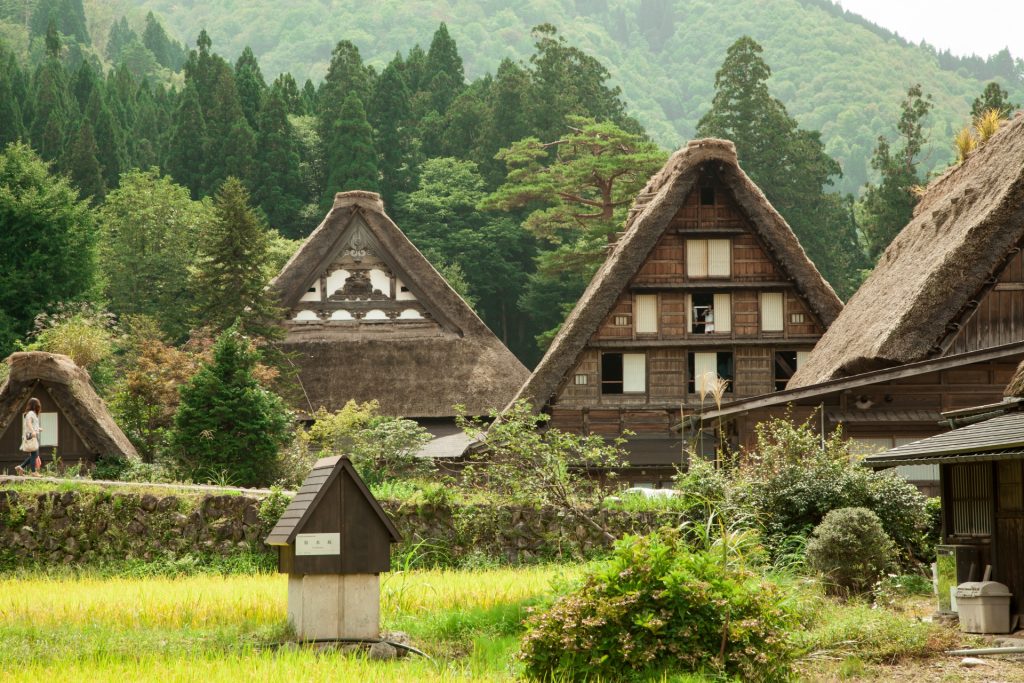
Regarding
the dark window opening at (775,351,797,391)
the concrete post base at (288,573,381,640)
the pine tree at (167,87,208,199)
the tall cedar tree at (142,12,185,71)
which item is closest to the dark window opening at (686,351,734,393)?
the dark window opening at (775,351,797,391)

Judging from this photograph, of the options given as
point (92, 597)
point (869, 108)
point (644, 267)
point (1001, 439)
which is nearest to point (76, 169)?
point (644, 267)

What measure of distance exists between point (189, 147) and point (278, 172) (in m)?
4.10

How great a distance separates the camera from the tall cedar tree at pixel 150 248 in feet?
151

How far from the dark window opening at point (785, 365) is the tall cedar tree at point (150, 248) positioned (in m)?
21.2

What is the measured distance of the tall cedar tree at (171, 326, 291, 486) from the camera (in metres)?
24.5

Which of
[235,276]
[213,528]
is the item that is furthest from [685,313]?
[213,528]

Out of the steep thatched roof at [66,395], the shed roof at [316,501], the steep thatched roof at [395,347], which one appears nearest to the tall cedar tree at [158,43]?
the steep thatched roof at [395,347]

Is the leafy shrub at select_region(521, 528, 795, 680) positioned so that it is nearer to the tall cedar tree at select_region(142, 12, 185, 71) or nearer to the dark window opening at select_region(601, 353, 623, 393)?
the dark window opening at select_region(601, 353, 623, 393)

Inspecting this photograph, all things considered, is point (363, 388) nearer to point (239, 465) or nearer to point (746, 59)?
point (239, 465)

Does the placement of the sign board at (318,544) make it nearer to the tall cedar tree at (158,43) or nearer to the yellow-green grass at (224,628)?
the yellow-green grass at (224,628)

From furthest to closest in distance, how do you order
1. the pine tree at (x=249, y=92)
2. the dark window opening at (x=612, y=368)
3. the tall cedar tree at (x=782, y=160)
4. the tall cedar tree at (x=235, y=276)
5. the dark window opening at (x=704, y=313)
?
the pine tree at (x=249, y=92) < the tall cedar tree at (x=782, y=160) < the tall cedar tree at (x=235, y=276) < the dark window opening at (x=704, y=313) < the dark window opening at (x=612, y=368)

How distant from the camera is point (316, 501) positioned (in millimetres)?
10898

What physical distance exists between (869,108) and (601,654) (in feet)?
327

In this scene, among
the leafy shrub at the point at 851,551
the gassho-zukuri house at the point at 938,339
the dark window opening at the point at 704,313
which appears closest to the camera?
the leafy shrub at the point at 851,551
